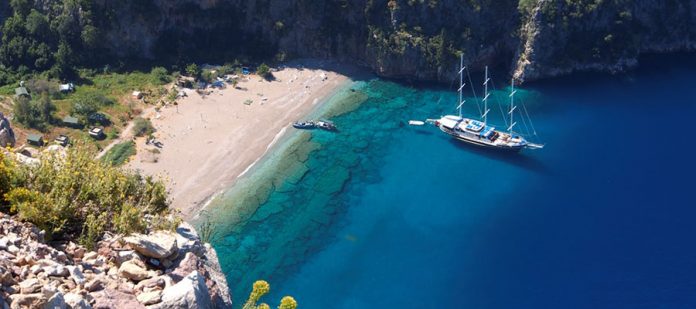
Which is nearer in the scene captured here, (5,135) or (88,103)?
(5,135)

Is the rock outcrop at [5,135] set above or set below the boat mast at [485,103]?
above

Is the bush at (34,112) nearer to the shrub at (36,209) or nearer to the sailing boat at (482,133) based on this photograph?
the sailing boat at (482,133)

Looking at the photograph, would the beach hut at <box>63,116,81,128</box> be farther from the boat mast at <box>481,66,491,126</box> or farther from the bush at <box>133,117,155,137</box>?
the boat mast at <box>481,66,491,126</box>

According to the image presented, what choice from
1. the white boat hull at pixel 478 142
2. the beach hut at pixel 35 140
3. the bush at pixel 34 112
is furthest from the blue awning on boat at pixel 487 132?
the bush at pixel 34 112

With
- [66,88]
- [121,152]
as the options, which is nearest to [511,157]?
[121,152]

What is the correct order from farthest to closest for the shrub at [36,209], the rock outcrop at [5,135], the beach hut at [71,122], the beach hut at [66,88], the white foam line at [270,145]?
the beach hut at [66,88]
the beach hut at [71,122]
the white foam line at [270,145]
the rock outcrop at [5,135]
the shrub at [36,209]

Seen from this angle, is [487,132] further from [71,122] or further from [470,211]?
[71,122]

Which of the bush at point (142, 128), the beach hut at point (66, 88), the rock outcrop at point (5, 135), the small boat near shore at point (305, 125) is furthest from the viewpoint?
the beach hut at point (66, 88)
